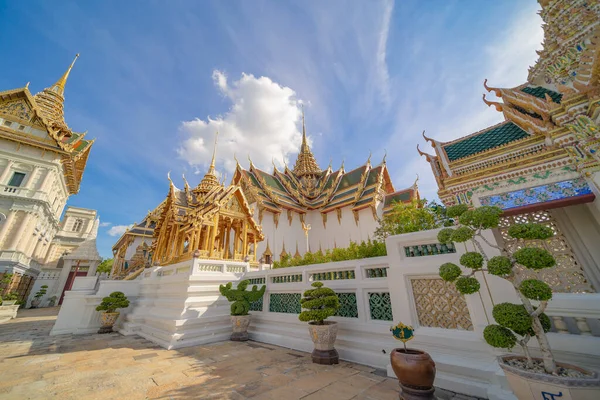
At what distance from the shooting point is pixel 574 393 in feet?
5.62

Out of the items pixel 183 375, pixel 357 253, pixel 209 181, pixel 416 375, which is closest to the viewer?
pixel 416 375

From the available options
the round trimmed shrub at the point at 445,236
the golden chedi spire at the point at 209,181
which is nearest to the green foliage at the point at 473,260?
the round trimmed shrub at the point at 445,236

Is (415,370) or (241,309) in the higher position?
(241,309)

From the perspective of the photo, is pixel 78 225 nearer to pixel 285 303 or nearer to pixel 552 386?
pixel 285 303

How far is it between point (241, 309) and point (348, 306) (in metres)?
2.78

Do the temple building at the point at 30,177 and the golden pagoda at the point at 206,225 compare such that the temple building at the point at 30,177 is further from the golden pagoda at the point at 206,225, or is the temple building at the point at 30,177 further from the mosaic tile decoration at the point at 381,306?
the mosaic tile decoration at the point at 381,306

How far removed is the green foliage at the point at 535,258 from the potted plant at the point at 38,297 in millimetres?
27856

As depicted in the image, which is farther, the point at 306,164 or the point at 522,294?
the point at 306,164

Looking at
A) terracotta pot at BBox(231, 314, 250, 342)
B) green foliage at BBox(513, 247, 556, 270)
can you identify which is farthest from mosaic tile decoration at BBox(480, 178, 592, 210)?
terracotta pot at BBox(231, 314, 250, 342)

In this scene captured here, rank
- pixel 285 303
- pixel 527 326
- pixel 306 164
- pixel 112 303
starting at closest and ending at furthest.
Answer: pixel 527 326 → pixel 285 303 → pixel 112 303 → pixel 306 164

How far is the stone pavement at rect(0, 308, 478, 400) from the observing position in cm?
279

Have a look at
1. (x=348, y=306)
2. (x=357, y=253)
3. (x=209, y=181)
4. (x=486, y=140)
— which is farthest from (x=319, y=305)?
(x=209, y=181)

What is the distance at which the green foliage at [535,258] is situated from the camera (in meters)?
2.12

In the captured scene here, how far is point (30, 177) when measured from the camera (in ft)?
53.5
